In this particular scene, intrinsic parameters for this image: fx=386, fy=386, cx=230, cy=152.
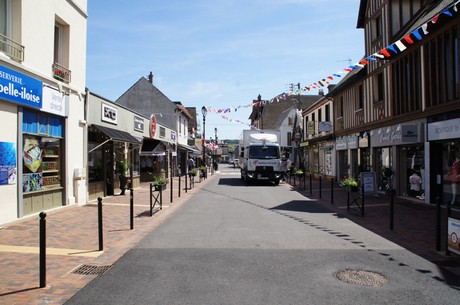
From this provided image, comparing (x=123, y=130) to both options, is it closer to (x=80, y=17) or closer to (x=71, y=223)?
(x=80, y=17)

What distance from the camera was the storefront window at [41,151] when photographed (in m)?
10.1

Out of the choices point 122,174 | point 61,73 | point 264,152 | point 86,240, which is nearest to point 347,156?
point 264,152

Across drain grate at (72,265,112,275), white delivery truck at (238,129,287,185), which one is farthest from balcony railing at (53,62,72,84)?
white delivery truck at (238,129,287,185)

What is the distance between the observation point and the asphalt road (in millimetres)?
4664

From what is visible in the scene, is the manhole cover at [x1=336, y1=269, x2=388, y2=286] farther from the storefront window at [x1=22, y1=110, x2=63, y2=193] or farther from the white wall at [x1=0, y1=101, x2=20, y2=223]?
the storefront window at [x1=22, y1=110, x2=63, y2=193]

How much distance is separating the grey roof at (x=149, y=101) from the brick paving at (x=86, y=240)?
23.3 m

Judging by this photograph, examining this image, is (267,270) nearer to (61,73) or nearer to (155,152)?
(61,73)

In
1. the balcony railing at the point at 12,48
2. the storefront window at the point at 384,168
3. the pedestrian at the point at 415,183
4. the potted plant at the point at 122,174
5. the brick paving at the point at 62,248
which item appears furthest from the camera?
the potted plant at the point at 122,174

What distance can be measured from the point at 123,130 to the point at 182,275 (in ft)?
45.9

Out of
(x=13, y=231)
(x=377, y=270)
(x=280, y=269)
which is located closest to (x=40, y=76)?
(x=13, y=231)

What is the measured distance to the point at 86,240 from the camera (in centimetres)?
784

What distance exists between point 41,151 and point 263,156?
15.5 m

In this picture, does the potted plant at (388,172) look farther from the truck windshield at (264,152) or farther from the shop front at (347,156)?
the truck windshield at (264,152)

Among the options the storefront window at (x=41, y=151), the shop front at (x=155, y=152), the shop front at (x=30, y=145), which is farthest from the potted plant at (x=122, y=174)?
the storefront window at (x=41, y=151)
